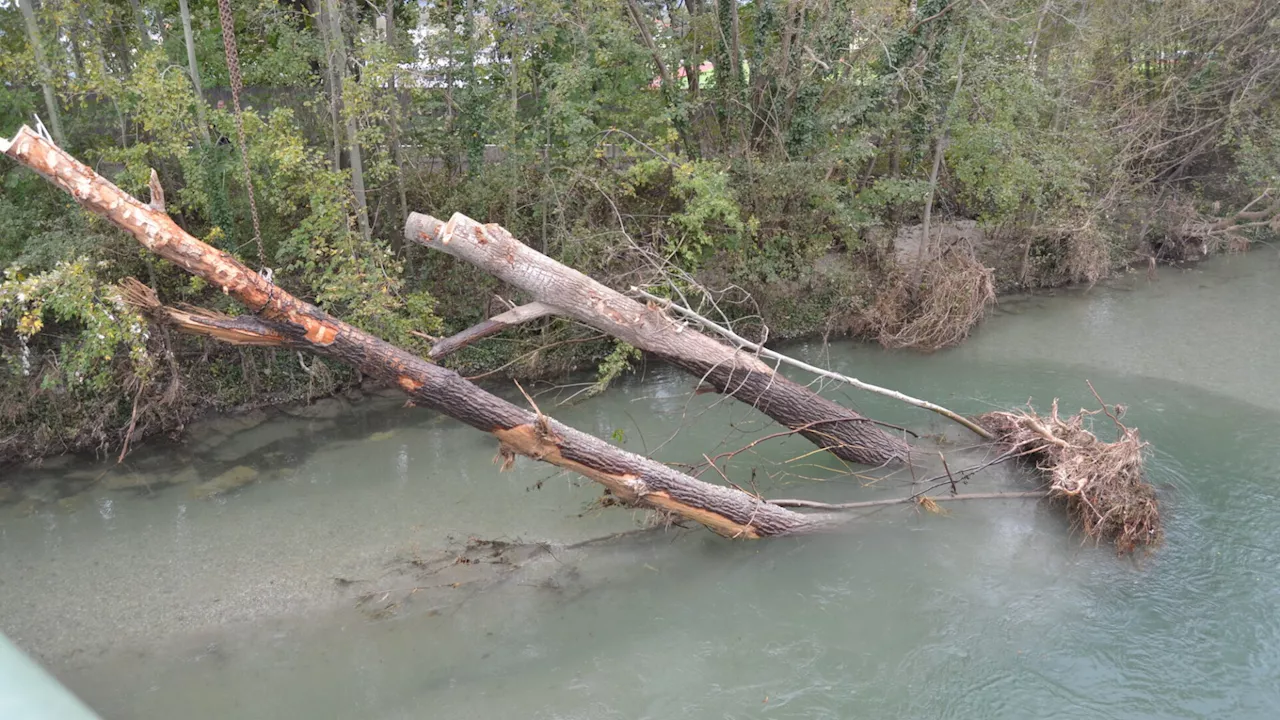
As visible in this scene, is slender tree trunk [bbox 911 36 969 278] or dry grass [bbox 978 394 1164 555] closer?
dry grass [bbox 978 394 1164 555]

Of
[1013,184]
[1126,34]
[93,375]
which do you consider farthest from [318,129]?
[1126,34]

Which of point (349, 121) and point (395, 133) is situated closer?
point (349, 121)

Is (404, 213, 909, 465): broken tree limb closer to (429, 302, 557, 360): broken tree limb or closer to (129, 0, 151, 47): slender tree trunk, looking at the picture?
(429, 302, 557, 360): broken tree limb

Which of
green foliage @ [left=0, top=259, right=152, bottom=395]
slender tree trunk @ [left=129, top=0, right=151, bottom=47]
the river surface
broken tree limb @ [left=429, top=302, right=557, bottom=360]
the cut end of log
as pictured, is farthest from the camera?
slender tree trunk @ [left=129, top=0, right=151, bottom=47]

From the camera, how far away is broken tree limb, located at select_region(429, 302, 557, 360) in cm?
696

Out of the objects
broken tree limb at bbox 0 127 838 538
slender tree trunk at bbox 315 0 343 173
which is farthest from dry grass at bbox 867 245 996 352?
slender tree trunk at bbox 315 0 343 173

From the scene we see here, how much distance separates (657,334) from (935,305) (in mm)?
5506

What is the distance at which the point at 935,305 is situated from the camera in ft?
36.6

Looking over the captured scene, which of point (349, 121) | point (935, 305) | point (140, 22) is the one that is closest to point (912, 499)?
point (935, 305)

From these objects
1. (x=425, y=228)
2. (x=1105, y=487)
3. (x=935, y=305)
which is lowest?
(x=1105, y=487)

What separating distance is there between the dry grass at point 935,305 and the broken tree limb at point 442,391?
5258 millimetres

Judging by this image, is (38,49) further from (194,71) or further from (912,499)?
(912,499)

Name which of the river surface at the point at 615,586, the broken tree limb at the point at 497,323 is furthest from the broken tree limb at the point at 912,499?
the broken tree limb at the point at 497,323

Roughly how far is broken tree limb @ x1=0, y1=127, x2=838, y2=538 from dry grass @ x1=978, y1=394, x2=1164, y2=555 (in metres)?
2.43
